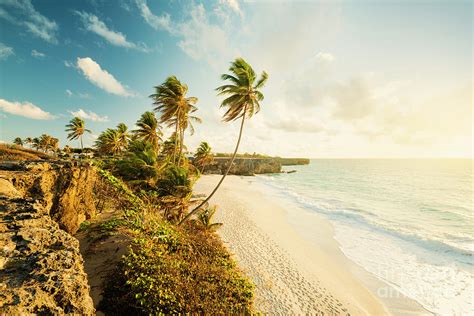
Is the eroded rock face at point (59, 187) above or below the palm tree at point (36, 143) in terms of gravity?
below

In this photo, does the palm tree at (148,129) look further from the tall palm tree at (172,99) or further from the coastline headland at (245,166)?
the coastline headland at (245,166)

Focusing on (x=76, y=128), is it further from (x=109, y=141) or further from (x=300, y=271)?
(x=300, y=271)

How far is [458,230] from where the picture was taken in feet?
52.0

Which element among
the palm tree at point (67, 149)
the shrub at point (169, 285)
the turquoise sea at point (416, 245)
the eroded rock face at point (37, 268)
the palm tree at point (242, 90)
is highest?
the palm tree at point (242, 90)

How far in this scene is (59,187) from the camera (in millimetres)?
5387

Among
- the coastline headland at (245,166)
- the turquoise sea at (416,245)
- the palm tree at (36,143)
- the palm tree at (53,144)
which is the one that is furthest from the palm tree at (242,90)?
the palm tree at (36,143)

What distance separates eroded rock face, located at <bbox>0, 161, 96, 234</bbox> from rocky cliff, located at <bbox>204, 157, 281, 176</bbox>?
41.9 meters

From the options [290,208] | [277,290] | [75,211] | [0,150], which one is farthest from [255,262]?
[0,150]

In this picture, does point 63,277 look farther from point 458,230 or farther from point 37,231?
point 458,230

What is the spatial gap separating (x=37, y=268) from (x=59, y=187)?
170 inches

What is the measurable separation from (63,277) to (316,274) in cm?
982

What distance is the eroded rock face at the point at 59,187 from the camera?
4.32m

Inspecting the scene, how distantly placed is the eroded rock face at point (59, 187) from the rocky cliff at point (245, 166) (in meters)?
41.9

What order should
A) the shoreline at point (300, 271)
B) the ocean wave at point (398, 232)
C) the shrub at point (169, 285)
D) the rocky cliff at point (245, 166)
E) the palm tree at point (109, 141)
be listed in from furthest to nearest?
1. the rocky cliff at point (245, 166)
2. the palm tree at point (109, 141)
3. the ocean wave at point (398, 232)
4. the shoreline at point (300, 271)
5. the shrub at point (169, 285)
